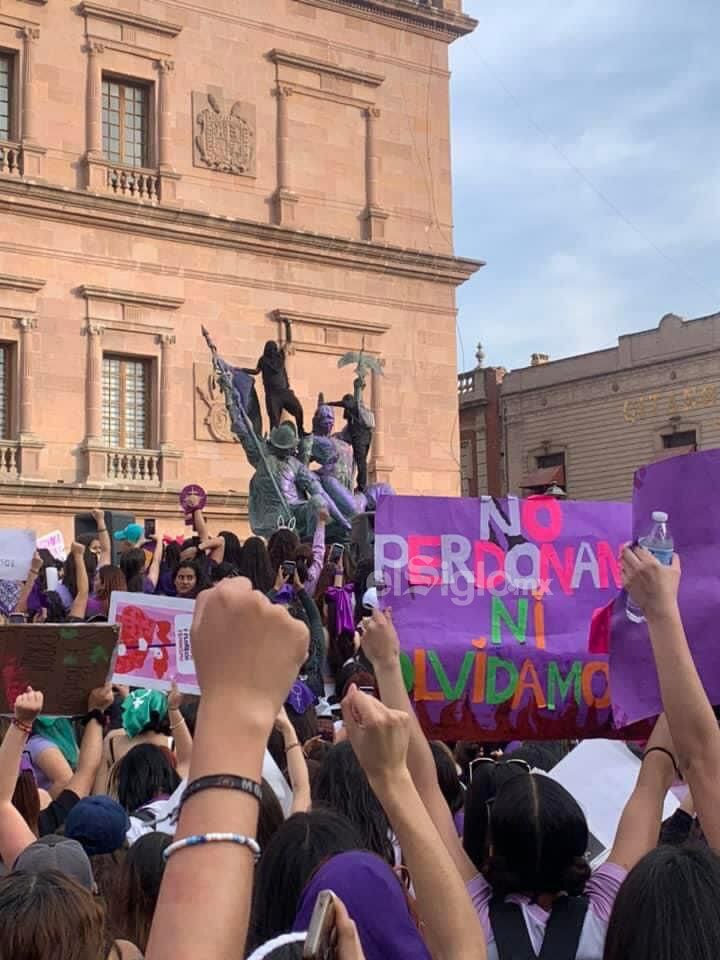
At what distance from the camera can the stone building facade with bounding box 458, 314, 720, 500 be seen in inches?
1581

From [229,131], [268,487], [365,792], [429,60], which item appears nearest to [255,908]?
[365,792]

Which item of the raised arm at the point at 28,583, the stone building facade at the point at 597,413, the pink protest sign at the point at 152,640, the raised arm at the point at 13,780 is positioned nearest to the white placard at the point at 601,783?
the raised arm at the point at 13,780

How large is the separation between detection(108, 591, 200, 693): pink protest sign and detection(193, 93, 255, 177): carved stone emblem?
1909 centimetres

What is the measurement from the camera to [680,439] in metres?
40.5

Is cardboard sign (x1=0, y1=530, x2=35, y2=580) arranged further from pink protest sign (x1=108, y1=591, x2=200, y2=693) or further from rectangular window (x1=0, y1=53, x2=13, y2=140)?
rectangular window (x1=0, y1=53, x2=13, y2=140)

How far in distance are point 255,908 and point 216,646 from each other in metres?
1.41

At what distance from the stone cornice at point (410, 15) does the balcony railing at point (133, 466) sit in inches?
375

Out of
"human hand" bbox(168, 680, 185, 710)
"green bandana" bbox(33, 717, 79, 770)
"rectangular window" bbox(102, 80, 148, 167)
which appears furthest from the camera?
"rectangular window" bbox(102, 80, 148, 167)

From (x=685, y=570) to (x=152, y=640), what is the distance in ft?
10.5

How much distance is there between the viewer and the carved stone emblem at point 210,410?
2423 cm

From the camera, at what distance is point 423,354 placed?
89.2ft

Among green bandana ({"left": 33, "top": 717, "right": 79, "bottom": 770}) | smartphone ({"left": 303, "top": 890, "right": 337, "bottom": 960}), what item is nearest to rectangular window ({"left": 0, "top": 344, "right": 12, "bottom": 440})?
green bandana ({"left": 33, "top": 717, "right": 79, "bottom": 770})

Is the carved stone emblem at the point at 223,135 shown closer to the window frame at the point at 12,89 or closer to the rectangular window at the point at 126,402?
the window frame at the point at 12,89

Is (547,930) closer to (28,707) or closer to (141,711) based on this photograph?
(28,707)
